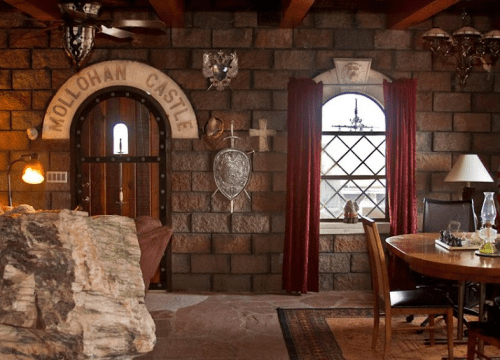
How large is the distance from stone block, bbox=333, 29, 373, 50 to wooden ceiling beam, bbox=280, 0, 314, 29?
1.50 ft

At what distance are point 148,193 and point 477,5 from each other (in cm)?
364

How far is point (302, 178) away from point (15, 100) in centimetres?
289

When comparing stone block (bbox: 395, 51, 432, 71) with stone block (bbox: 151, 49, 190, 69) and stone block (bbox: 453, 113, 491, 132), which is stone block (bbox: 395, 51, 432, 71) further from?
stone block (bbox: 151, 49, 190, 69)

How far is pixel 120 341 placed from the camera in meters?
2.51

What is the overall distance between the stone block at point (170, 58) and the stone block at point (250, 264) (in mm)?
1942

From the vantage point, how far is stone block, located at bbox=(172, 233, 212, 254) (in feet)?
19.4

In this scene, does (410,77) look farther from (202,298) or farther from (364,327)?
(202,298)

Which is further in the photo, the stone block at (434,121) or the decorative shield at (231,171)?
the stone block at (434,121)

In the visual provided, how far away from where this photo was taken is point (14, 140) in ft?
19.3

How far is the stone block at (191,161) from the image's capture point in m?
5.87

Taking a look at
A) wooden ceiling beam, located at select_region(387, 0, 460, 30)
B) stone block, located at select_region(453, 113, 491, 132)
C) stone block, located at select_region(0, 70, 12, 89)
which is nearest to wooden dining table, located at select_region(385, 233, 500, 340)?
wooden ceiling beam, located at select_region(387, 0, 460, 30)

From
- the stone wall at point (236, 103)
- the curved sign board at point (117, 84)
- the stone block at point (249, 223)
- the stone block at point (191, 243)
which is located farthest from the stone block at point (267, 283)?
the curved sign board at point (117, 84)

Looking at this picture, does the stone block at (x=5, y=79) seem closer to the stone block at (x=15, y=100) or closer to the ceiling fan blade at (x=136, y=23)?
the stone block at (x=15, y=100)

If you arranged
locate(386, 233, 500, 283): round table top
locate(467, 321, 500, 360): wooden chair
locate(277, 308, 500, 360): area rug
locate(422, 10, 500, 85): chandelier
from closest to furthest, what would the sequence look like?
locate(467, 321, 500, 360): wooden chair, locate(386, 233, 500, 283): round table top, locate(277, 308, 500, 360): area rug, locate(422, 10, 500, 85): chandelier
